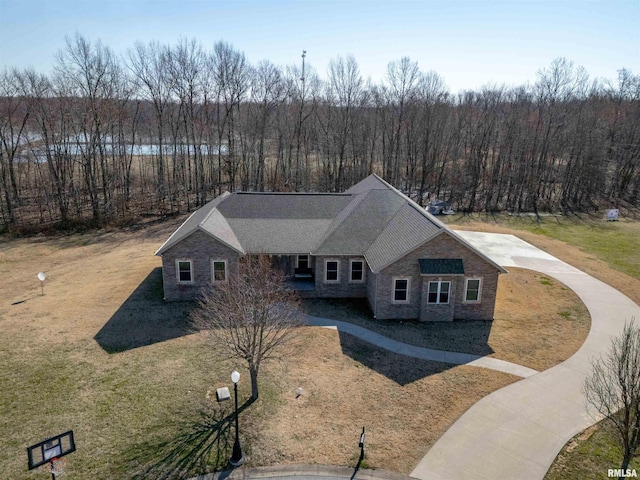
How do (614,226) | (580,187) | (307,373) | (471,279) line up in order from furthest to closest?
(580,187) < (614,226) < (471,279) < (307,373)

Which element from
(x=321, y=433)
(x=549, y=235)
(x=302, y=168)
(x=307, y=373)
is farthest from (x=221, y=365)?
(x=302, y=168)

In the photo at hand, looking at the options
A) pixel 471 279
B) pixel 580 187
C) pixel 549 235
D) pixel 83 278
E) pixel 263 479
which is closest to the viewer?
pixel 263 479

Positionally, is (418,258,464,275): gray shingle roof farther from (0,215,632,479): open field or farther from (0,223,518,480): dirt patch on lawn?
(0,223,518,480): dirt patch on lawn

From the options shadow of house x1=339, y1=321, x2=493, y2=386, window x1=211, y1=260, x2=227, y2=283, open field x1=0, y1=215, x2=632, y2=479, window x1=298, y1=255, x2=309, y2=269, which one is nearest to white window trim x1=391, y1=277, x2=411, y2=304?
shadow of house x1=339, y1=321, x2=493, y2=386

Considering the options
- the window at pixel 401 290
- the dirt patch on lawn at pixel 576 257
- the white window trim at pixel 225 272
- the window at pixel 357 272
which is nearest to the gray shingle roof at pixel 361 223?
the window at pixel 357 272

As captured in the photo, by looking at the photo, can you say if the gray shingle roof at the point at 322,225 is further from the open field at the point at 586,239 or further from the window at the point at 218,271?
the open field at the point at 586,239

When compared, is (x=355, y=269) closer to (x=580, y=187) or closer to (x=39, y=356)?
(x=39, y=356)
